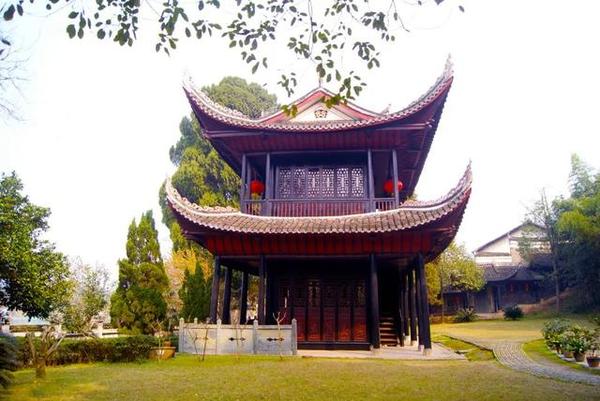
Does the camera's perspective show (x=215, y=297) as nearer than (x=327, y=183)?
Yes

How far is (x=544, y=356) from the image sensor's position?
12.9 metres

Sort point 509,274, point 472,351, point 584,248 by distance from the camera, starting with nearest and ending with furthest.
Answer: point 472,351
point 584,248
point 509,274

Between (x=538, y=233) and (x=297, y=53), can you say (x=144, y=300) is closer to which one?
(x=297, y=53)

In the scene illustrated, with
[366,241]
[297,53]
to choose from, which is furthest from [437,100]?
[297,53]

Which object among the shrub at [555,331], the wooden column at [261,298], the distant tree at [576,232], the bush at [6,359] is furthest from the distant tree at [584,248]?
the bush at [6,359]

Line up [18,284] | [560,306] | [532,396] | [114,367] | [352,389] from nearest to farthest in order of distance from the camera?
1. [532,396]
2. [352,389]
3. [114,367]
4. [18,284]
5. [560,306]

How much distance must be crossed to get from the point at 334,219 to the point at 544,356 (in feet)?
22.0

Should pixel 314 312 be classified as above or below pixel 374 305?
below

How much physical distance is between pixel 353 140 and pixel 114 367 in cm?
903

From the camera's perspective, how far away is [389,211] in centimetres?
1402

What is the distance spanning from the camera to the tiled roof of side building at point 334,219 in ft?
41.6

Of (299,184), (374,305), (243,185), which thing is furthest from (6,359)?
(299,184)

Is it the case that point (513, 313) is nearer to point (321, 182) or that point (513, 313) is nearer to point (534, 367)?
point (321, 182)

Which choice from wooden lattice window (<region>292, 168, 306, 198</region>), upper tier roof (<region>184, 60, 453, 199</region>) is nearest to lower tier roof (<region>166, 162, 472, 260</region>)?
wooden lattice window (<region>292, 168, 306, 198</region>)
